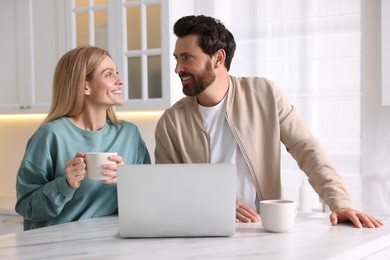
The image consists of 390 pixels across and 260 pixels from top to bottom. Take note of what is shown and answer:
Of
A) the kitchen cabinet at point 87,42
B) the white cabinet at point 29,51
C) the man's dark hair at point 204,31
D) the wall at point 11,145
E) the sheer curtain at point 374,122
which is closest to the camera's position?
the man's dark hair at point 204,31

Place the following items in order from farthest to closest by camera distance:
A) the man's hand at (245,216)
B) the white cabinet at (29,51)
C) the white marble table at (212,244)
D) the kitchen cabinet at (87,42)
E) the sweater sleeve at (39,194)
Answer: the white cabinet at (29,51)
the kitchen cabinet at (87,42)
the sweater sleeve at (39,194)
the man's hand at (245,216)
the white marble table at (212,244)

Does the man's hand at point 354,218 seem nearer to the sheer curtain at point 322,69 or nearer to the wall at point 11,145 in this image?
the sheer curtain at point 322,69

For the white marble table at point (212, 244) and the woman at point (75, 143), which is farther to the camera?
the woman at point (75, 143)

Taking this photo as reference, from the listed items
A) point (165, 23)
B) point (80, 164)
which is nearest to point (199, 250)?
point (80, 164)

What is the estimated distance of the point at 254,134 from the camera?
7.55 feet

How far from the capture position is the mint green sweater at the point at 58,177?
2.15 metres

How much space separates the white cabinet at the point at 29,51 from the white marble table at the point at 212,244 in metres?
2.34

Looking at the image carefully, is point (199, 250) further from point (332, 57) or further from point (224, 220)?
point (332, 57)

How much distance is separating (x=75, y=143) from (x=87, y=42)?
1.72 meters

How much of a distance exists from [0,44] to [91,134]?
7.17 feet

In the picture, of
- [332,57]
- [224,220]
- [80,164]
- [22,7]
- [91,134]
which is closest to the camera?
[224,220]

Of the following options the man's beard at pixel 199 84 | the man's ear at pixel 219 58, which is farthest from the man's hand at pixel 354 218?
the man's ear at pixel 219 58

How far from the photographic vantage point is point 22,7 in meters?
4.06

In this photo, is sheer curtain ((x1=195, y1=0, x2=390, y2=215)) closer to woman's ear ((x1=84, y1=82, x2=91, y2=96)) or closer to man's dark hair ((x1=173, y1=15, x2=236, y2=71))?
man's dark hair ((x1=173, y1=15, x2=236, y2=71))
